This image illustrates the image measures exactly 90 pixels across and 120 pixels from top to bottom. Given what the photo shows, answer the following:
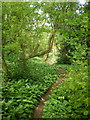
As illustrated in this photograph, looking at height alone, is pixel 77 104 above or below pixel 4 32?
below

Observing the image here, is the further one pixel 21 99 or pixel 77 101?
pixel 21 99

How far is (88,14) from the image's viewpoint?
5.99 feet

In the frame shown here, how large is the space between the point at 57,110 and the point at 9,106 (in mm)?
1150

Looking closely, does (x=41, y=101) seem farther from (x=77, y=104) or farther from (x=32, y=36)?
(x=32, y=36)

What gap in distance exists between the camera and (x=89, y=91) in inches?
84.2

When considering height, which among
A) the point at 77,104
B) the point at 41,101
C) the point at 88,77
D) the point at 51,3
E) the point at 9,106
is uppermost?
the point at 51,3

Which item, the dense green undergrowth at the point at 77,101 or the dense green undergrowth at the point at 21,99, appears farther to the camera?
the dense green undergrowth at the point at 21,99

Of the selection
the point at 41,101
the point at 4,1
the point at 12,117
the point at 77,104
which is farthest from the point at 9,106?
the point at 4,1

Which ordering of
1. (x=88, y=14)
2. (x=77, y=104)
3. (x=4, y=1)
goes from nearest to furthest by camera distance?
(x=88, y=14), (x=77, y=104), (x=4, y=1)

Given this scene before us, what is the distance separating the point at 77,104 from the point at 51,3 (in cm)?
395

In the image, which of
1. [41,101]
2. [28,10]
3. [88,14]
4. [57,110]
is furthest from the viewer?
[28,10]

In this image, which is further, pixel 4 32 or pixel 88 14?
pixel 4 32

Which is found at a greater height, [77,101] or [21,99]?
[77,101]

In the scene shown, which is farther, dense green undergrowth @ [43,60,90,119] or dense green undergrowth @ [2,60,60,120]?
dense green undergrowth @ [2,60,60,120]
